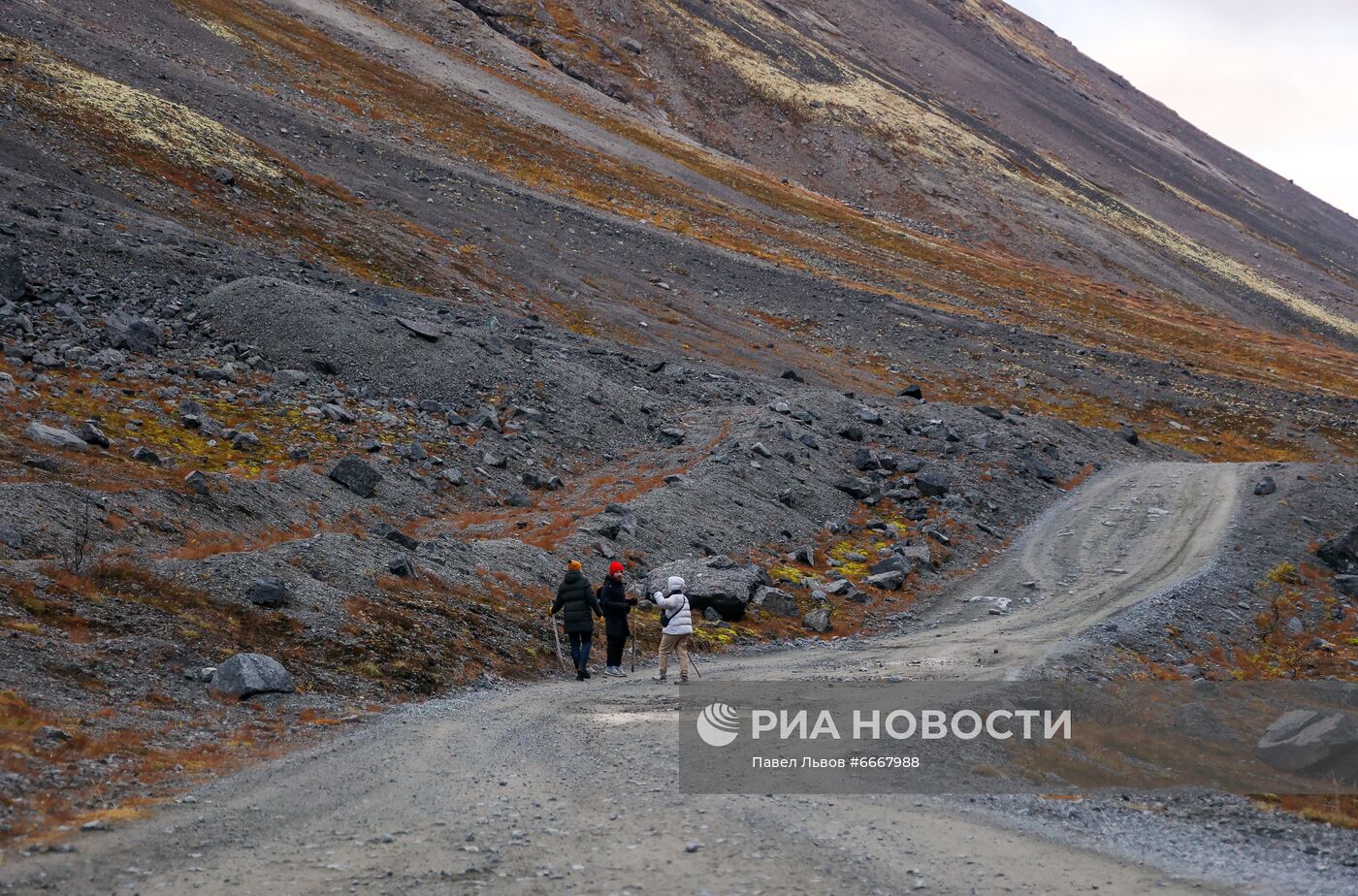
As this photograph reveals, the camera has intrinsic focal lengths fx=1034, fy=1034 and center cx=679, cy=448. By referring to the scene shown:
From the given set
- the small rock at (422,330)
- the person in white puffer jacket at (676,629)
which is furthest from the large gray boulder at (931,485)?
the person in white puffer jacket at (676,629)

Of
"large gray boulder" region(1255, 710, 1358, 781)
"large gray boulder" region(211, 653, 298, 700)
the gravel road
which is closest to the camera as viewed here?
the gravel road

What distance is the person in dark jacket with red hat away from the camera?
18.0 meters

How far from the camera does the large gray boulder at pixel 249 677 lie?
13.7m

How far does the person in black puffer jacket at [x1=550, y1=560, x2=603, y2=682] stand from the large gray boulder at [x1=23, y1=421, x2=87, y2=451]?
11098 millimetres

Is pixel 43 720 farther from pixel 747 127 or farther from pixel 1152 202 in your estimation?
pixel 1152 202

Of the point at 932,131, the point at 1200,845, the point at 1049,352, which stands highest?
the point at 932,131

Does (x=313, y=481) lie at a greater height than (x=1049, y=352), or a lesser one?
lesser

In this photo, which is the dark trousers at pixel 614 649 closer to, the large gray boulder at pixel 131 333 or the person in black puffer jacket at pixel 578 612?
the person in black puffer jacket at pixel 578 612

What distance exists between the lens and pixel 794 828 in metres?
10.2

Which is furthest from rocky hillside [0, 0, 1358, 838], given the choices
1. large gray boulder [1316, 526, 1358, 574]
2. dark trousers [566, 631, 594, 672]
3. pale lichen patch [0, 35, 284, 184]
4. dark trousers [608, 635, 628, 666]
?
large gray boulder [1316, 526, 1358, 574]

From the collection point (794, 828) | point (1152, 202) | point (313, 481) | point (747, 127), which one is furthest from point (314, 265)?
point (1152, 202)

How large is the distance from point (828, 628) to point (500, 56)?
3289 inches

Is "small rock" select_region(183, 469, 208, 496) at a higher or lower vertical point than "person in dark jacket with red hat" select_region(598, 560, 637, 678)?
lower

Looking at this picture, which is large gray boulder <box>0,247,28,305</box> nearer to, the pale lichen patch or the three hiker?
the pale lichen patch
